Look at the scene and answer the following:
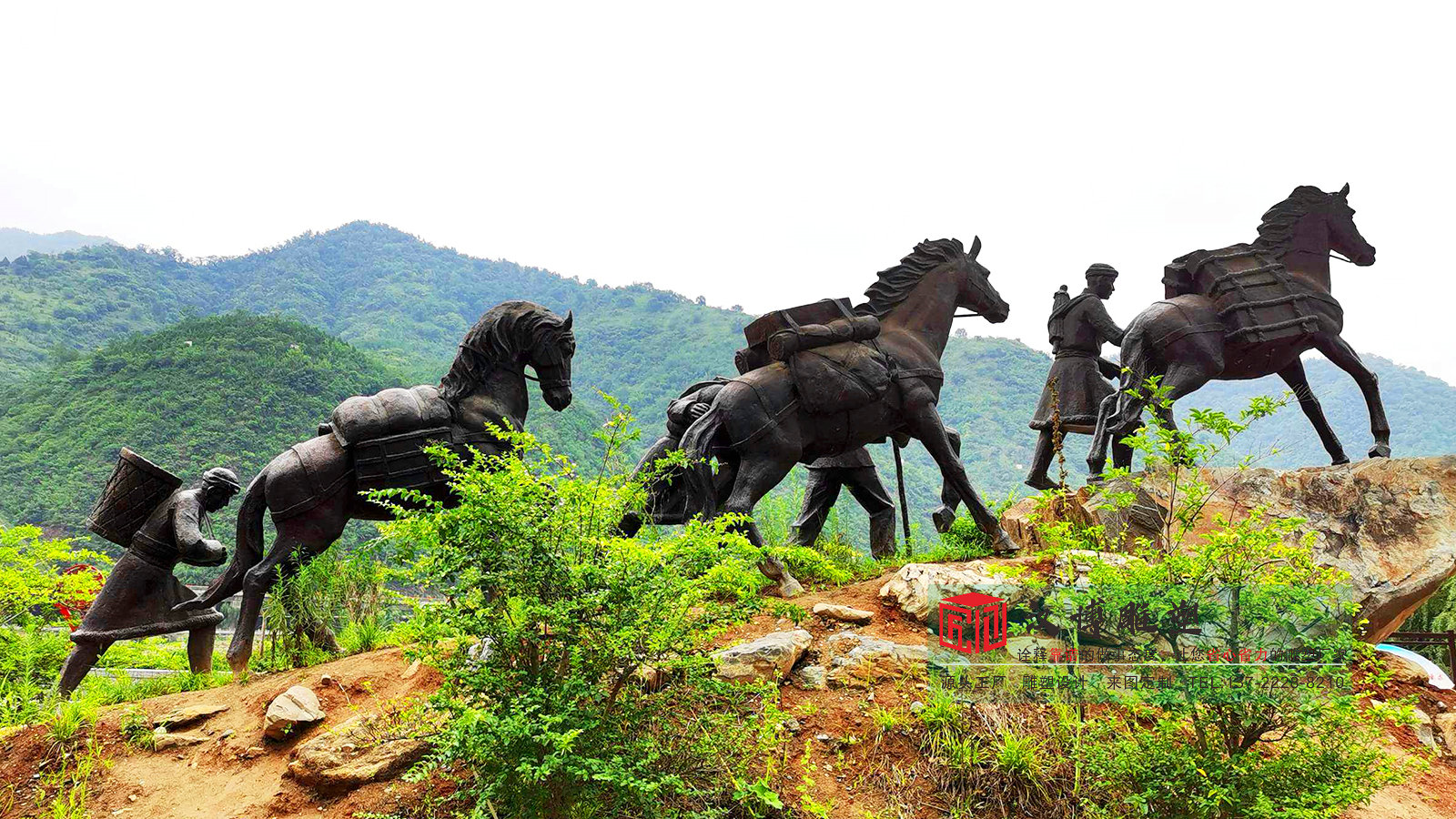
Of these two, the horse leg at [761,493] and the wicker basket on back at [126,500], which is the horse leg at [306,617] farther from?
the horse leg at [761,493]

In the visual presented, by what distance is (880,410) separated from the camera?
711cm

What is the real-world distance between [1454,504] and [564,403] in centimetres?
695

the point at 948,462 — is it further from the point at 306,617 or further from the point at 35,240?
the point at 35,240

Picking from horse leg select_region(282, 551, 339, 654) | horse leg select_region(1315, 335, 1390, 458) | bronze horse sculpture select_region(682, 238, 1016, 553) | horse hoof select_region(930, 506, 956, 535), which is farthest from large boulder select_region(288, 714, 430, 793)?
horse leg select_region(1315, 335, 1390, 458)

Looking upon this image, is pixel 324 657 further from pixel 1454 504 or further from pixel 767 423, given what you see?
pixel 1454 504

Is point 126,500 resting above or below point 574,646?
below

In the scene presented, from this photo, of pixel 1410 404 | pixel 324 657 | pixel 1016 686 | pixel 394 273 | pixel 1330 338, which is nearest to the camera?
pixel 1016 686

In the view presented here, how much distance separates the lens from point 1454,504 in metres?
7.00

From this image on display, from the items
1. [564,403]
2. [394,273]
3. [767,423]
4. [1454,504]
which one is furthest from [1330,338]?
[394,273]

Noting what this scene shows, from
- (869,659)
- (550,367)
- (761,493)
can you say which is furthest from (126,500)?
(869,659)

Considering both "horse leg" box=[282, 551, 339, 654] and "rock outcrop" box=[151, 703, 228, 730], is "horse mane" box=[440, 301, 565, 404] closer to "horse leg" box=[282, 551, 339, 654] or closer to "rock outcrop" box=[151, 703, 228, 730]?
"horse leg" box=[282, 551, 339, 654]

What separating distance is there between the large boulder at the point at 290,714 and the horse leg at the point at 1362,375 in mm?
8223

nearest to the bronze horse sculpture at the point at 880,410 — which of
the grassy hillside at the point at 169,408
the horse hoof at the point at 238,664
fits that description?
the horse hoof at the point at 238,664

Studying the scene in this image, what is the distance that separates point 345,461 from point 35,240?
14167 cm
